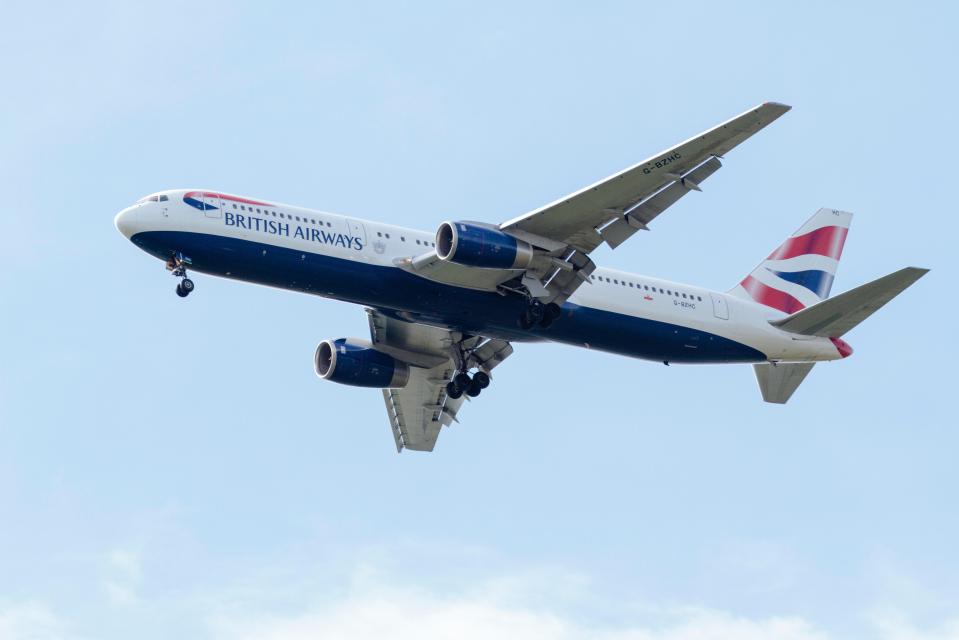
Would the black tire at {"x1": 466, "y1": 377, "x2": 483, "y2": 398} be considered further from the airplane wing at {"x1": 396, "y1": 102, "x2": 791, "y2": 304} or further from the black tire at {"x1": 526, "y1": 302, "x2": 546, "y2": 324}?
the airplane wing at {"x1": 396, "y1": 102, "x2": 791, "y2": 304}

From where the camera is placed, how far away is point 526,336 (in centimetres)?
5003

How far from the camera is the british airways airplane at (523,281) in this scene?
150 ft

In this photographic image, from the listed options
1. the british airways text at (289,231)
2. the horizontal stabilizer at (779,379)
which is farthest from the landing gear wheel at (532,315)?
the horizontal stabilizer at (779,379)

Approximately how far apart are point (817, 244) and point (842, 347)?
5.57 meters

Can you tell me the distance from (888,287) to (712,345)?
6.53 meters

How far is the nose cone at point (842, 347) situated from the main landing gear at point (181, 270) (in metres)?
21.8

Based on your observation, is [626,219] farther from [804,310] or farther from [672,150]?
[804,310]

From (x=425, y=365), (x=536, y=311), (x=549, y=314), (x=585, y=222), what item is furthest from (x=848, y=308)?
(x=425, y=365)

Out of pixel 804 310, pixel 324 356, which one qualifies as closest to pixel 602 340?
pixel 804 310

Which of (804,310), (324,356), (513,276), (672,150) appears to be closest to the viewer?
(672,150)

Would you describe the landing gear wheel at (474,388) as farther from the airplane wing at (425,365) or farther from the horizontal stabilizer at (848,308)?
the horizontal stabilizer at (848,308)

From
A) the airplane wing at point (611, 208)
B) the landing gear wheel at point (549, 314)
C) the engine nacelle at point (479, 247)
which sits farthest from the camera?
the landing gear wheel at point (549, 314)

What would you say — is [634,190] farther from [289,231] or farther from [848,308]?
[289,231]

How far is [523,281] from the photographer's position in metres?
47.7
